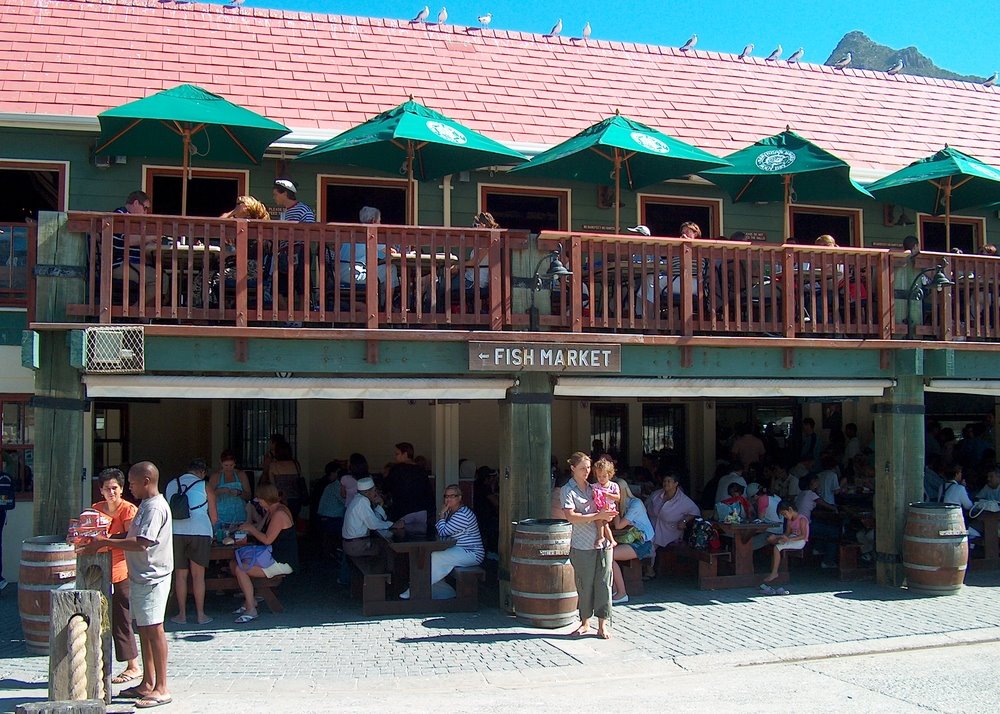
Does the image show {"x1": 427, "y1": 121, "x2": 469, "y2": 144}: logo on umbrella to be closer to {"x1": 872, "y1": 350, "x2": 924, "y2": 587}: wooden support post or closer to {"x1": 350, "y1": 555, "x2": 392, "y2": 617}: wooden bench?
{"x1": 350, "y1": 555, "x2": 392, "y2": 617}: wooden bench

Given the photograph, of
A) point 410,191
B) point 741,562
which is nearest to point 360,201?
point 410,191

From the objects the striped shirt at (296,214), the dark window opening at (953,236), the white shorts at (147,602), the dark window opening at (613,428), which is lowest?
the white shorts at (147,602)

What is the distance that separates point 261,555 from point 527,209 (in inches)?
232

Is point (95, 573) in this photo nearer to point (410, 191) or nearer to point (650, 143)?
point (410, 191)

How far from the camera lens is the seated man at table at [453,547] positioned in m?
8.92

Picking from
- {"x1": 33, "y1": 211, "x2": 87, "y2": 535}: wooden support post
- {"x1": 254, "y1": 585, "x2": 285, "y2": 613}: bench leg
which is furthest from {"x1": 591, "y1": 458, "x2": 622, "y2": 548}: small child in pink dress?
{"x1": 33, "y1": 211, "x2": 87, "y2": 535}: wooden support post

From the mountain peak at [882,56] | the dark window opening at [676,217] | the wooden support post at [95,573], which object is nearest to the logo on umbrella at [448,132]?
the dark window opening at [676,217]

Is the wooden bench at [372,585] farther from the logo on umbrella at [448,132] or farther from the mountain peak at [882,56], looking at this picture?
the mountain peak at [882,56]

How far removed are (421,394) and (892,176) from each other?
7045mm

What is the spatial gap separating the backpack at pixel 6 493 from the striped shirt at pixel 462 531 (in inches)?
188

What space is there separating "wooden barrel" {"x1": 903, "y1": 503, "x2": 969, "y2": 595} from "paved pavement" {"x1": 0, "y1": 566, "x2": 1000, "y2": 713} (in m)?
0.16

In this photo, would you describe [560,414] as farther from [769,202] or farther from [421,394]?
[421,394]

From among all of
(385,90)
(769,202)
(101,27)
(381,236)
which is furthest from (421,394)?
(101,27)

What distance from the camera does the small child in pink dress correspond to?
791cm
